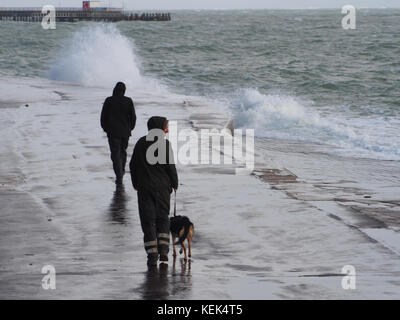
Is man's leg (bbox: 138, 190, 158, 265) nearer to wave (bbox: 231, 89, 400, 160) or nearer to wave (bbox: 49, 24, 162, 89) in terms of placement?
wave (bbox: 231, 89, 400, 160)

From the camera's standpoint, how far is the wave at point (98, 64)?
3431 cm

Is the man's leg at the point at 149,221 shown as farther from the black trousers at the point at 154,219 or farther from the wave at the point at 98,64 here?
the wave at the point at 98,64

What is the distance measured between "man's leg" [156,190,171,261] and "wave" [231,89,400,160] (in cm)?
1107

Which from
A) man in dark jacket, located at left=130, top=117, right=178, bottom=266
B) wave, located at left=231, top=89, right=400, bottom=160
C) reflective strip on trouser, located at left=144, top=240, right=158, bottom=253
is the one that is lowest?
wave, located at left=231, top=89, right=400, bottom=160

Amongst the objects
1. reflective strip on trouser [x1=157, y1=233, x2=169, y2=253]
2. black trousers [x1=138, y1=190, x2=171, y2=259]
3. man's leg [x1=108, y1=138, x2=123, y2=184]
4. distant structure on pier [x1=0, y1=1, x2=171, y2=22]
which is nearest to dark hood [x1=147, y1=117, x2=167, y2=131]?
black trousers [x1=138, y1=190, x2=171, y2=259]

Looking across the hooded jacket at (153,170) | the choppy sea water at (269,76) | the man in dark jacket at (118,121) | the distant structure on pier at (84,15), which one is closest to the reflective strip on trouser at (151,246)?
the hooded jacket at (153,170)

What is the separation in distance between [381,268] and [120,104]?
16.7 feet

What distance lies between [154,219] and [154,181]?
37 cm

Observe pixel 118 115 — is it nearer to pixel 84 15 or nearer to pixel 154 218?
pixel 154 218

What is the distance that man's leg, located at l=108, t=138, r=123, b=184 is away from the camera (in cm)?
1169

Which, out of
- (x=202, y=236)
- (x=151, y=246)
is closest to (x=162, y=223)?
(x=151, y=246)

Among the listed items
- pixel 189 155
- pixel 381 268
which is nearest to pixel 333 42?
pixel 189 155

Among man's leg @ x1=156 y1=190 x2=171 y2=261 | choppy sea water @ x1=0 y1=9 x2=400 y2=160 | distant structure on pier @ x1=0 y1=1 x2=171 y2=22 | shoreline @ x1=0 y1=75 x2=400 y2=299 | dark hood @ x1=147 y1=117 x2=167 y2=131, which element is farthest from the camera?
distant structure on pier @ x1=0 y1=1 x2=171 y2=22

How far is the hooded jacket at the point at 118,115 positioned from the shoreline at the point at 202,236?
2.60 ft
